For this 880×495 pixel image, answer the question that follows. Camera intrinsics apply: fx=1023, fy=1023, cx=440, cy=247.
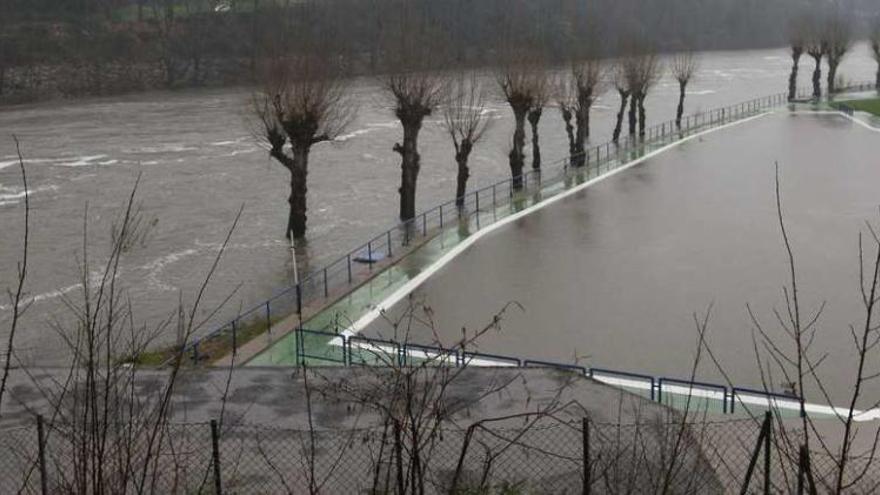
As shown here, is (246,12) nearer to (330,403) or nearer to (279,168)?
(279,168)

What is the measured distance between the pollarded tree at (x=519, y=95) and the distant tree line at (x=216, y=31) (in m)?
35.9

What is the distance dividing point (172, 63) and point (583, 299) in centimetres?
6258

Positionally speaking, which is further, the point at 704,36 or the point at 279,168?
the point at 704,36

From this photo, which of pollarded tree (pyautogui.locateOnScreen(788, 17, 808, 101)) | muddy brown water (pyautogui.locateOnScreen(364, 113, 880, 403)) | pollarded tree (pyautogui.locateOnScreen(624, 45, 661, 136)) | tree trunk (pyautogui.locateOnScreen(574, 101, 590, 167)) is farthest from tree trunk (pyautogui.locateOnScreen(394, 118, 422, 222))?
pollarded tree (pyautogui.locateOnScreen(788, 17, 808, 101))

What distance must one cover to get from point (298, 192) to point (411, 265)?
5.55 metres

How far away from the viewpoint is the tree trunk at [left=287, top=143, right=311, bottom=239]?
2309 centimetres

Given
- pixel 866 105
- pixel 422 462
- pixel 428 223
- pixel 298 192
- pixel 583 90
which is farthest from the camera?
pixel 866 105

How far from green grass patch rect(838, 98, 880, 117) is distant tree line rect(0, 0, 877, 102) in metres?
24.1

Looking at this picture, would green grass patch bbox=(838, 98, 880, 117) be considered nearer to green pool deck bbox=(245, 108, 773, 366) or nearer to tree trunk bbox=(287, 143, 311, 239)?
green pool deck bbox=(245, 108, 773, 366)

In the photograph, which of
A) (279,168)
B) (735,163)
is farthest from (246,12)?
(735,163)

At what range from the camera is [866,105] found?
4291 centimetres

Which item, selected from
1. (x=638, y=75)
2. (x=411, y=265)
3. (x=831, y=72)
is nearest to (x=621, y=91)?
(x=638, y=75)

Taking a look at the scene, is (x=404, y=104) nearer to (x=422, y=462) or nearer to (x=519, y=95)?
(x=519, y=95)

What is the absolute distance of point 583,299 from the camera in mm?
16438
